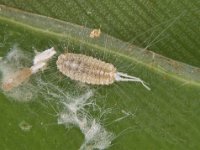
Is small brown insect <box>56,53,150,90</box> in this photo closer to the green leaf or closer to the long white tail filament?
the long white tail filament

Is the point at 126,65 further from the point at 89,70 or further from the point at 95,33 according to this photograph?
the point at 95,33

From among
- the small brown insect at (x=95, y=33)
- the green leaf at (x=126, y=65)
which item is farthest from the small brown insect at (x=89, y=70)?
the small brown insect at (x=95, y=33)

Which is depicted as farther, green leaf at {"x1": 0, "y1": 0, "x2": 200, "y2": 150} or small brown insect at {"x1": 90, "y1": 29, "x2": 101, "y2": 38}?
small brown insect at {"x1": 90, "y1": 29, "x2": 101, "y2": 38}

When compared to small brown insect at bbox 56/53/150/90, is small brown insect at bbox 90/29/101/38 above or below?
above

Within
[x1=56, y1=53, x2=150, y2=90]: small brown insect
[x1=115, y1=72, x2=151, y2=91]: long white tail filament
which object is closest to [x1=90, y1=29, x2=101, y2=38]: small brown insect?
[x1=56, y1=53, x2=150, y2=90]: small brown insect

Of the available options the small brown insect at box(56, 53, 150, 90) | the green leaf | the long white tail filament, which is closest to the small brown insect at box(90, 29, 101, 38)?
the green leaf

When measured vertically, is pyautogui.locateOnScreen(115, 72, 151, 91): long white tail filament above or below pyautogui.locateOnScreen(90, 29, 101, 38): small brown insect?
below

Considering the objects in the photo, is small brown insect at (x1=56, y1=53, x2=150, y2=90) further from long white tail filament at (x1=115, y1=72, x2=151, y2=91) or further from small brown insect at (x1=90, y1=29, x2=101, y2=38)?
small brown insect at (x1=90, y1=29, x2=101, y2=38)
